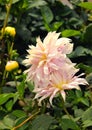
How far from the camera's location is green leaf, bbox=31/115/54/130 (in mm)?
1013

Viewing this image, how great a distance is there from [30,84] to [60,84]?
8.1 inches

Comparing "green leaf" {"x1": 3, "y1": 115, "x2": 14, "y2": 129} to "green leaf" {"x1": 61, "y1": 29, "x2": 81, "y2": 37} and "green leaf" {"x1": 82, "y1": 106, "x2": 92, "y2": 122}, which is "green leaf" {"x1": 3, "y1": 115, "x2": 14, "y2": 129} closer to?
"green leaf" {"x1": 82, "y1": 106, "x2": 92, "y2": 122}

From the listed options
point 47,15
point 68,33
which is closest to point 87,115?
A: point 68,33

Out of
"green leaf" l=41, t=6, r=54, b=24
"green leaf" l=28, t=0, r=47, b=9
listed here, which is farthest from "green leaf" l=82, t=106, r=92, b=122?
"green leaf" l=28, t=0, r=47, b=9

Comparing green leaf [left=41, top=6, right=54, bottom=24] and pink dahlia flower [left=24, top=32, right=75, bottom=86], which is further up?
pink dahlia flower [left=24, top=32, right=75, bottom=86]

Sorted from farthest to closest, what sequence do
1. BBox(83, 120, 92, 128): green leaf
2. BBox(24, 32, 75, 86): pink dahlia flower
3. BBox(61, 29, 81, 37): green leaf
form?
BBox(61, 29, 81, 37): green leaf
BBox(83, 120, 92, 128): green leaf
BBox(24, 32, 75, 86): pink dahlia flower

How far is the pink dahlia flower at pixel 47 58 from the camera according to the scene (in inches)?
36.1

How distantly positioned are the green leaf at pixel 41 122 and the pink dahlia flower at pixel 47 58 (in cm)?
12

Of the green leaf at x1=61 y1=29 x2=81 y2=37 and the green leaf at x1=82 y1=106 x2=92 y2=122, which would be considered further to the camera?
the green leaf at x1=61 y1=29 x2=81 y2=37

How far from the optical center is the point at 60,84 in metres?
0.95

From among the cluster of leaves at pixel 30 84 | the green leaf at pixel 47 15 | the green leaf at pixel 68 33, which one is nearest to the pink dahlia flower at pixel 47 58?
the cluster of leaves at pixel 30 84

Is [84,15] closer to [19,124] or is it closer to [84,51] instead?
[84,51]

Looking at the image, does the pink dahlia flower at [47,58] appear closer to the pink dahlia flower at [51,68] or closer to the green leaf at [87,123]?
the pink dahlia flower at [51,68]

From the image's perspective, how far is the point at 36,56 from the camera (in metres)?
0.94
